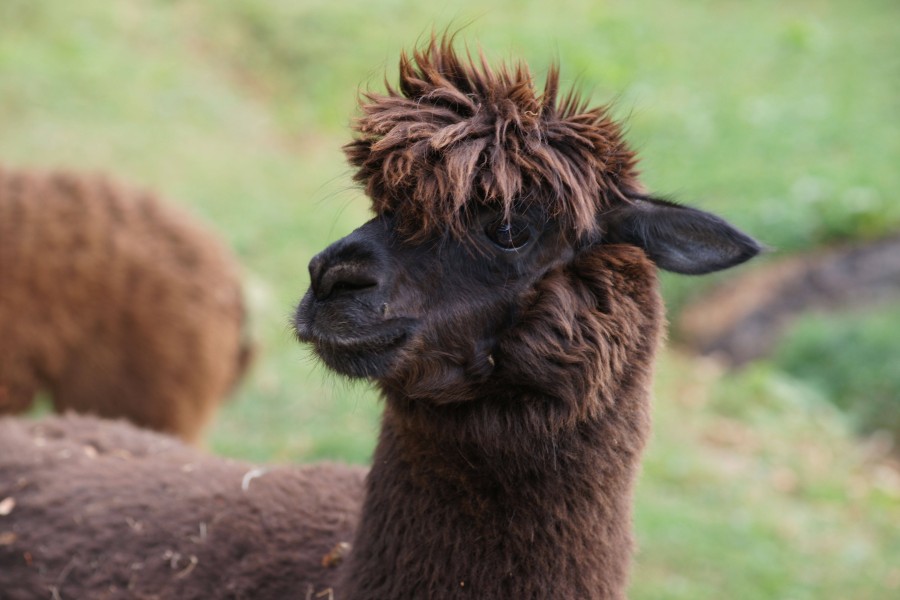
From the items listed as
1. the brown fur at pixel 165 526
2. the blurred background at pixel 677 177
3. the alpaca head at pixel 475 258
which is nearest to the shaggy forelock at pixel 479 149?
the alpaca head at pixel 475 258

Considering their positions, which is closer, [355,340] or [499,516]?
[355,340]

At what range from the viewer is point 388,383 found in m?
2.64

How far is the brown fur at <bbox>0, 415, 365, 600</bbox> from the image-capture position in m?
2.98

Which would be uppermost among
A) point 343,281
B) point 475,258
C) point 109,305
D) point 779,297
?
point 779,297

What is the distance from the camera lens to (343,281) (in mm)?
2500

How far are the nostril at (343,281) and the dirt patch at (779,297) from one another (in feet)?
31.9

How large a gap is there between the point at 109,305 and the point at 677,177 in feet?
35.5

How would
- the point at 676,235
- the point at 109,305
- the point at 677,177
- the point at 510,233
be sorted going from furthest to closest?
the point at 677,177 → the point at 109,305 → the point at 676,235 → the point at 510,233

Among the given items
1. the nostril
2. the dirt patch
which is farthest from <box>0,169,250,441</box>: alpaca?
the dirt patch

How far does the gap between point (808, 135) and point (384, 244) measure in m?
15.3

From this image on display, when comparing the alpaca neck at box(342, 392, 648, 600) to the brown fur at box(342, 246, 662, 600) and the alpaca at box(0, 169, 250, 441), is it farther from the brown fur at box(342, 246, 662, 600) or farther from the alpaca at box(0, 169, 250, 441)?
the alpaca at box(0, 169, 250, 441)

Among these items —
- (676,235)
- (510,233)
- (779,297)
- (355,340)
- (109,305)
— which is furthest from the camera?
(779,297)

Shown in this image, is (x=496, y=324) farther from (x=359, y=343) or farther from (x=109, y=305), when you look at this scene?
(x=109, y=305)

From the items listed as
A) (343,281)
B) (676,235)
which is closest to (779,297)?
(676,235)
